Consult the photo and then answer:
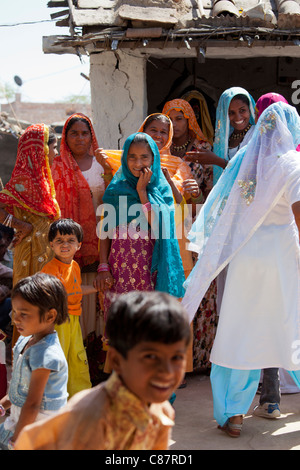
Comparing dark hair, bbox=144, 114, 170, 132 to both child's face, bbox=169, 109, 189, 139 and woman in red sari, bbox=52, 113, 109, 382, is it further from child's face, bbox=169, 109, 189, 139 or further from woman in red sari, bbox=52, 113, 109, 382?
woman in red sari, bbox=52, 113, 109, 382

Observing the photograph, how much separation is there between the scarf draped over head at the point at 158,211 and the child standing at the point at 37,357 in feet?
4.34

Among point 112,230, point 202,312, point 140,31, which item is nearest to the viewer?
point 112,230

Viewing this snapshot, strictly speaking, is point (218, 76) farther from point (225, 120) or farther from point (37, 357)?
point (37, 357)

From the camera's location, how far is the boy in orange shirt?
407cm

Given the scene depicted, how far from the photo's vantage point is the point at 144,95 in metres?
6.04

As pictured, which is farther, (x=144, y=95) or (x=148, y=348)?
(x=144, y=95)

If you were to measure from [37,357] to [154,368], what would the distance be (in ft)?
3.66

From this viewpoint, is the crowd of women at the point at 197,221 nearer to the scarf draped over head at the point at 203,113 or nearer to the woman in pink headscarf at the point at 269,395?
the woman in pink headscarf at the point at 269,395

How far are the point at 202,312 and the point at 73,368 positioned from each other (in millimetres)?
1324

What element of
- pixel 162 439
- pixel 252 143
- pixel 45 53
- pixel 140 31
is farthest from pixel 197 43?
pixel 162 439

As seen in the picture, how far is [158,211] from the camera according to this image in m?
4.09

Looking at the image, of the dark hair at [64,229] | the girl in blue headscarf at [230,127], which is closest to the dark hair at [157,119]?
the girl in blue headscarf at [230,127]

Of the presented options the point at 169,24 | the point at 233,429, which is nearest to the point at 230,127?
the point at 169,24
